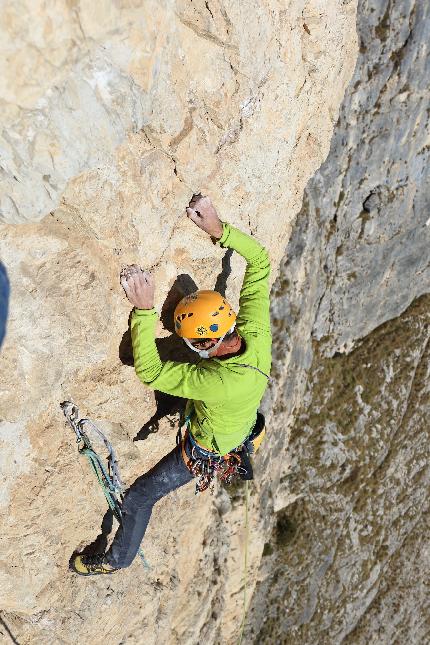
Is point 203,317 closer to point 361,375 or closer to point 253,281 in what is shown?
point 253,281

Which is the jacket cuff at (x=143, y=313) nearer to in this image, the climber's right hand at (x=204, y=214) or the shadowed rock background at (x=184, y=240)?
the shadowed rock background at (x=184, y=240)

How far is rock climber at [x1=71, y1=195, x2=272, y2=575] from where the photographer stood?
5.34 m

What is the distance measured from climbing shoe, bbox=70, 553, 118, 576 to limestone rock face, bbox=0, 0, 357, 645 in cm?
15

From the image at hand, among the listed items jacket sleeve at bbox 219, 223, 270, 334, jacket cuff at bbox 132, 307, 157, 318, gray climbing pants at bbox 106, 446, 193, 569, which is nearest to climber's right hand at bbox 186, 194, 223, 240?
jacket sleeve at bbox 219, 223, 270, 334

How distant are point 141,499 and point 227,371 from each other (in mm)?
2515

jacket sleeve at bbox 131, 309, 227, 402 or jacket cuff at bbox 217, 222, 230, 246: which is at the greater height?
jacket cuff at bbox 217, 222, 230, 246

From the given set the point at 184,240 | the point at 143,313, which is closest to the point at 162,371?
the point at 143,313

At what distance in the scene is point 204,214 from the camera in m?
5.78

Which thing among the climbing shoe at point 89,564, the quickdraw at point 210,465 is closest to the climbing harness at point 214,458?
the quickdraw at point 210,465

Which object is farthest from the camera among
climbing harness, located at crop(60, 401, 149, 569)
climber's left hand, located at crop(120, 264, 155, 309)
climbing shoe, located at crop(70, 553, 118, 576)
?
climbing shoe, located at crop(70, 553, 118, 576)

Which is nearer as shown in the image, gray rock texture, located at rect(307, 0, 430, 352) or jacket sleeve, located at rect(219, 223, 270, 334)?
jacket sleeve, located at rect(219, 223, 270, 334)

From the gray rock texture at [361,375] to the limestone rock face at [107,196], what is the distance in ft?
11.4

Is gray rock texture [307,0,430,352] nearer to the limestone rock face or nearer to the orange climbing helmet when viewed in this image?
the limestone rock face

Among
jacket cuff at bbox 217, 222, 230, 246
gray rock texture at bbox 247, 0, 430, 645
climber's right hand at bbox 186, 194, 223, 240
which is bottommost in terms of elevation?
gray rock texture at bbox 247, 0, 430, 645
